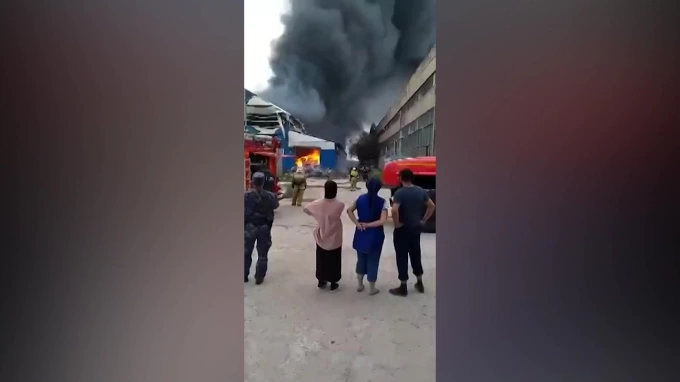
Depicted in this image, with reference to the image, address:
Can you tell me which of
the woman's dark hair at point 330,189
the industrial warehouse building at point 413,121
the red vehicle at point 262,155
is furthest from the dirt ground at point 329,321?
the industrial warehouse building at point 413,121

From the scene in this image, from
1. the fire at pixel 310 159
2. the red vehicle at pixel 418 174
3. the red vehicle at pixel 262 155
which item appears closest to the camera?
the red vehicle at pixel 418 174

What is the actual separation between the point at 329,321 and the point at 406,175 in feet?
2.19

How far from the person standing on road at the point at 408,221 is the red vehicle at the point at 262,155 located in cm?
55

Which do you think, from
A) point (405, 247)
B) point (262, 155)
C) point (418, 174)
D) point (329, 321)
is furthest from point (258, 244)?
point (418, 174)

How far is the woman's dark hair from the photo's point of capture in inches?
70.2

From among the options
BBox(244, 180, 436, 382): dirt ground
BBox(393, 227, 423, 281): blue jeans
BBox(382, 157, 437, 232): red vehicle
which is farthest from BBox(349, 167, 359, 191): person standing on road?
BBox(393, 227, 423, 281): blue jeans

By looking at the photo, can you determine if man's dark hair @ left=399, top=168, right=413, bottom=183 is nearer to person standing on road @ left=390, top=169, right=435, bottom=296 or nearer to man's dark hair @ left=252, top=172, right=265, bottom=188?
person standing on road @ left=390, top=169, right=435, bottom=296

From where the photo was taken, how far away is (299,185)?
72.2 inches

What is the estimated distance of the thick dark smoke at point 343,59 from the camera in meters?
1.61

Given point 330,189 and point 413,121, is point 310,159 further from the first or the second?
point 413,121

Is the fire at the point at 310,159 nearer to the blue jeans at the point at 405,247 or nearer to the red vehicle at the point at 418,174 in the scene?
the red vehicle at the point at 418,174
